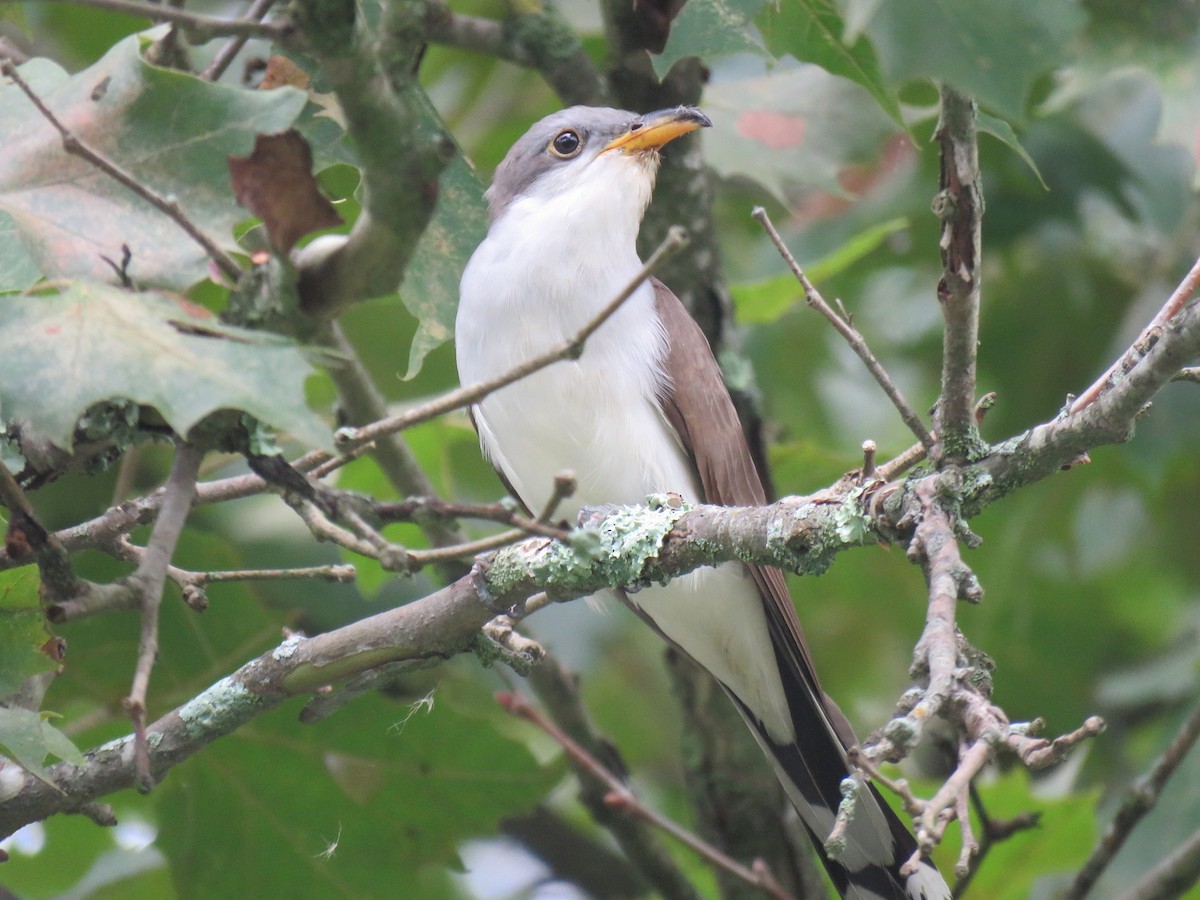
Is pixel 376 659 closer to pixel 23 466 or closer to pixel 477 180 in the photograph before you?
pixel 23 466

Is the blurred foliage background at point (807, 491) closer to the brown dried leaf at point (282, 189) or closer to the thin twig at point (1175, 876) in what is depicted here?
the thin twig at point (1175, 876)

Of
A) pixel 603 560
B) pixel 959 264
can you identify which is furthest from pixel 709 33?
pixel 603 560

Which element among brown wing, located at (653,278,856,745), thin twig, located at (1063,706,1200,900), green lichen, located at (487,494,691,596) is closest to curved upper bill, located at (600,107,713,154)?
brown wing, located at (653,278,856,745)

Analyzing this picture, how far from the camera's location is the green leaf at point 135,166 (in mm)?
2066

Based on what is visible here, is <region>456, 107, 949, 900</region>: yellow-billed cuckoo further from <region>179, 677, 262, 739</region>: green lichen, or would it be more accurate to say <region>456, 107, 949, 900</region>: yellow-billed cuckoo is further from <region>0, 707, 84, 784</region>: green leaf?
<region>0, 707, 84, 784</region>: green leaf

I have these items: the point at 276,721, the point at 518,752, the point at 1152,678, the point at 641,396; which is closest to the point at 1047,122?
the point at 1152,678

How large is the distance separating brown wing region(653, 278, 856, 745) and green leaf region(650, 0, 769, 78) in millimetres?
1164

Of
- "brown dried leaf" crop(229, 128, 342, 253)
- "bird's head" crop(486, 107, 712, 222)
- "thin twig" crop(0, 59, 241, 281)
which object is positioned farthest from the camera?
"bird's head" crop(486, 107, 712, 222)

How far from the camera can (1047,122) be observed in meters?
5.45

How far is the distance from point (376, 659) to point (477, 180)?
1273mm

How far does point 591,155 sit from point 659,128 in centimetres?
33

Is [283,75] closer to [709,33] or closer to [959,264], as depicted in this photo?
[709,33]

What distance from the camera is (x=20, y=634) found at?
8.00 feet

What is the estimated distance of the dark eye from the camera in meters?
4.20
